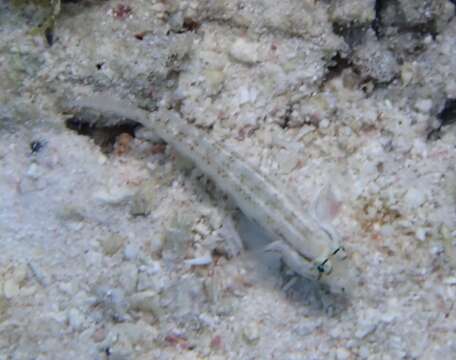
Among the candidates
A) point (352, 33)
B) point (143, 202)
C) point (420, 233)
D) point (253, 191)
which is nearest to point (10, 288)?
point (143, 202)

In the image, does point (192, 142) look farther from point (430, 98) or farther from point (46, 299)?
point (430, 98)

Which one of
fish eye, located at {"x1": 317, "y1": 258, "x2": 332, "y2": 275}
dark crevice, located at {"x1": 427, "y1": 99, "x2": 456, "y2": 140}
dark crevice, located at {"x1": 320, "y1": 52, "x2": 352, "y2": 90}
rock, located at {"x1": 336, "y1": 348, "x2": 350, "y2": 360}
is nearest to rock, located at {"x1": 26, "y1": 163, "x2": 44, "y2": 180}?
fish eye, located at {"x1": 317, "y1": 258, "x2": 332, "y2": 275}

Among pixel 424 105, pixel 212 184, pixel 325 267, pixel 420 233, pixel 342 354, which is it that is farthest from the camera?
pixel 424 105

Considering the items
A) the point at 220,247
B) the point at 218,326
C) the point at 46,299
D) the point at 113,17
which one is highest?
the point at 113,17

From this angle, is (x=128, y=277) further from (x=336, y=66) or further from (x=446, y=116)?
(x=446, y=116)

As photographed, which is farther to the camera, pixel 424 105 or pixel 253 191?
pixel 424 105

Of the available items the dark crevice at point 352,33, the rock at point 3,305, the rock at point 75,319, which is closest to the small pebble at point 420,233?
the dark crevice at point 352,33

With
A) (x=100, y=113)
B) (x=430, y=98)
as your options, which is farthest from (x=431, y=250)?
(x=100, y=113)
